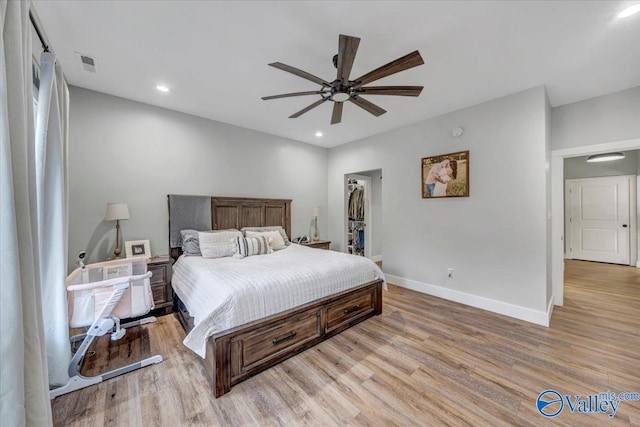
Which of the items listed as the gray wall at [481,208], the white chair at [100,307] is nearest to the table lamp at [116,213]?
the white chair at [100,307]

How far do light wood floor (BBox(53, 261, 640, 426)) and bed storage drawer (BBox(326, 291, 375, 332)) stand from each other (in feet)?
0.47

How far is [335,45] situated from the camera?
2168 mm

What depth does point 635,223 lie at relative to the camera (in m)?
5.39

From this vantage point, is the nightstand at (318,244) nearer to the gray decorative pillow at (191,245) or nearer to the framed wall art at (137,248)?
the gray decorative pillow at (191,245)

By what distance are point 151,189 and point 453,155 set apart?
A: 4.43 meters

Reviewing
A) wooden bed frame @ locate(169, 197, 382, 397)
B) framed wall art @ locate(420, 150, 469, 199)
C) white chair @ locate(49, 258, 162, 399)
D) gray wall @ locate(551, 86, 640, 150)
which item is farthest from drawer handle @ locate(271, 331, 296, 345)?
gray wall @ locate(551, 86, 640, 150)

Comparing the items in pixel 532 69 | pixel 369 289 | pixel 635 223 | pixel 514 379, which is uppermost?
pixel 532 69

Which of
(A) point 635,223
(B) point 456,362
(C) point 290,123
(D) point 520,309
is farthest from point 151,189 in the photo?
(A) point 635,223

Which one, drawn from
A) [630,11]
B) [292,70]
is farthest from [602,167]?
[292,70]

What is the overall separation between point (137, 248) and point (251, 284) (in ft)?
7.27

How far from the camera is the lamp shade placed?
9.62 feet

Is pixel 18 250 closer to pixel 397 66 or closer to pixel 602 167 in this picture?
pixel 397 66

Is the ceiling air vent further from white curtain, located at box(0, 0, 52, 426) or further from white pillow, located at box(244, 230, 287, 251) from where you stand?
white pillow, located at box(244, 230, 287, 251)

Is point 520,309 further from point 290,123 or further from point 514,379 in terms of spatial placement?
point 290,123
